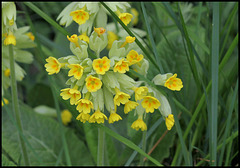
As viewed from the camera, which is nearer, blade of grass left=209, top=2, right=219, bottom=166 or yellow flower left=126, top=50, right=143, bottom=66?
yellow flower left=126, top=50, right=143, bottom=66

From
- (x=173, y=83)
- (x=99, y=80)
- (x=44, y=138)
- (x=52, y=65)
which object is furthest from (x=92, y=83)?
(x=44, y=138)

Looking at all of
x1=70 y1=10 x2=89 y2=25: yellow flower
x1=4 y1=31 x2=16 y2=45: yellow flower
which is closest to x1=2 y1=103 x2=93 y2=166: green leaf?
x1=4 y1=31 x2=16 y2=45: yellow flower

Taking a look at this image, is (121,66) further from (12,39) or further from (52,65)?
(12,39)

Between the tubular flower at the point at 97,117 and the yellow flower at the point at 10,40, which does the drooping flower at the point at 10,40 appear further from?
the tubular flower at the point at 97,117

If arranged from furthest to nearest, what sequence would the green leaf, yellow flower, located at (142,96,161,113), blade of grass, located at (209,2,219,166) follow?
1. the green leaf
2. blade of grass, located at (209,2,219,166)
3. yellow flower, located at (142,96,161,113)

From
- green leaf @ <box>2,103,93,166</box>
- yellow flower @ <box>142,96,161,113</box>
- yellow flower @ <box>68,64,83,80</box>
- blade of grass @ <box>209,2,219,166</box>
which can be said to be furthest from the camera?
green leaf @ <box>2,103,93,166</box>

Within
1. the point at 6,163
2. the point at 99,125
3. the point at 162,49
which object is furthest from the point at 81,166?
the point at 99,125

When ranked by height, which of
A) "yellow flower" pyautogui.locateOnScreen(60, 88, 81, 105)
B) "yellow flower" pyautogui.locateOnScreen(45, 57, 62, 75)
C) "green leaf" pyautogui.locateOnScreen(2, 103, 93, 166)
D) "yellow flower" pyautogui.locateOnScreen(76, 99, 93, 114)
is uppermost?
"yellow flower" pyautogui.locateOnScreen(45, 57, 62, 75)

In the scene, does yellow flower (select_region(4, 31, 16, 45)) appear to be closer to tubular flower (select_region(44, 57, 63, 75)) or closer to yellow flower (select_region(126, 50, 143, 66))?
tubular flower (select_region(44, 57, 63, 75))
